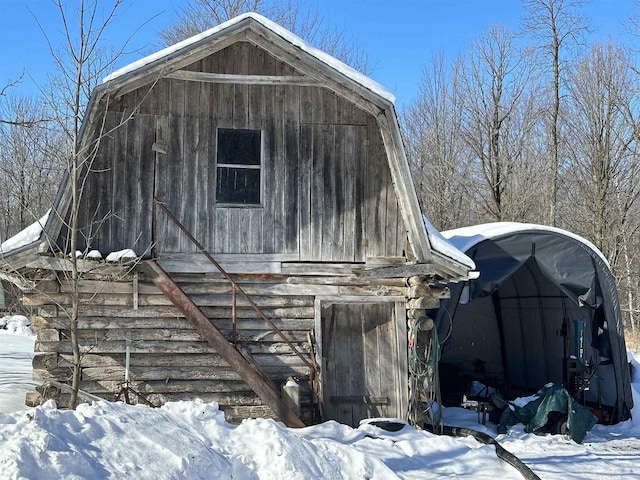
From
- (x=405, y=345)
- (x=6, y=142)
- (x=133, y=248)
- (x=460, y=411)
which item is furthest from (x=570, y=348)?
(x=6, y=142)

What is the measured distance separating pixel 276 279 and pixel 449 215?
2332cm

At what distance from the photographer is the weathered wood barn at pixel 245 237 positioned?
1004 cm

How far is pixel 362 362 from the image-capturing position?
1120 cm

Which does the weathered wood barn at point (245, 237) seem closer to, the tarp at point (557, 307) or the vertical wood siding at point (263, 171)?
the vertical wood siding at point (263, 171)

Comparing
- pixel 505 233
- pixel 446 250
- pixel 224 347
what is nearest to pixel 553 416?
pixel 505 233

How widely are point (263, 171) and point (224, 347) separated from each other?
9.09 feet

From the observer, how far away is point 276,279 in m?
10.7

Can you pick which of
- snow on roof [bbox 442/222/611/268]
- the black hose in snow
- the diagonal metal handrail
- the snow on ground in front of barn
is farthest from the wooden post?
snow on roof [bbox 442/222/611/268]

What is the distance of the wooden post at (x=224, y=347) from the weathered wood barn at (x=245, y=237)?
2 centimetres

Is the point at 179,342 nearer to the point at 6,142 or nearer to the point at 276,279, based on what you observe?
the point at 276,279

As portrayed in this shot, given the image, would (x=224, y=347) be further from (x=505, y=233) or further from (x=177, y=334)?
(x=505, y=233)

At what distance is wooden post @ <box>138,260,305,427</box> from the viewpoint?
981 centimetres

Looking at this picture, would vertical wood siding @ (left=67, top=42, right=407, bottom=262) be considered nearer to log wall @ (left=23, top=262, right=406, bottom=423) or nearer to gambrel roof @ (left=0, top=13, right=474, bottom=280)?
gambrel roof @ (left=0, top=13, right=474, bottom=280)

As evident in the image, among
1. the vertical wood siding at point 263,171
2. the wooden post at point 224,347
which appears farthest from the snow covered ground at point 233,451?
the vertical wood siding at point 263,171
